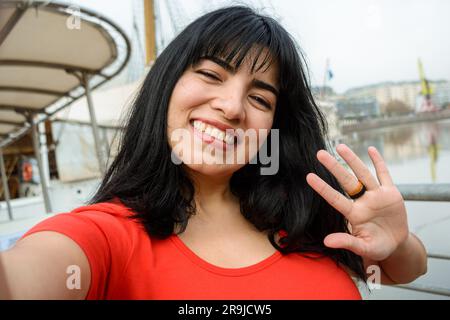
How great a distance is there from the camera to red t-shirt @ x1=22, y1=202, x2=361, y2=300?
0.80 meters

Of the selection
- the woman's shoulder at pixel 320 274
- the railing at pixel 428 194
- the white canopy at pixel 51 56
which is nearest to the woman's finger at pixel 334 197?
the woman's shoulder at pixel 320 274

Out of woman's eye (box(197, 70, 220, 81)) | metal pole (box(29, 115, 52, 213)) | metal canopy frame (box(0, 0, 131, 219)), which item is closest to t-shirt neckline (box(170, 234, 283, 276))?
woman's eye (box(197, 70, 220, 81))

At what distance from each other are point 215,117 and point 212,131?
44mm

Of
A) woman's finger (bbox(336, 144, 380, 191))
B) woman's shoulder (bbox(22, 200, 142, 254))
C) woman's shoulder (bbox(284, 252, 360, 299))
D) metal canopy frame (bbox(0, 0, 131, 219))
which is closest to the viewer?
woman's shoulder (bbox(22, 200, 142, 254))

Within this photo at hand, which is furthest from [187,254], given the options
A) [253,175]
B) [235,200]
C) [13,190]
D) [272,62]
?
[13,190]

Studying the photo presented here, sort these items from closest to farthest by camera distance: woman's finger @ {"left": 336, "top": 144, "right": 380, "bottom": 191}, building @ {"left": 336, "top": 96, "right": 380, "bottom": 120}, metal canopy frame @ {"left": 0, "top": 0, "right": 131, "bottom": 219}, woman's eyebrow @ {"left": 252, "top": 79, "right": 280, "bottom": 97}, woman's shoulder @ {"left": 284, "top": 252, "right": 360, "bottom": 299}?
woman's finger @ {"left": 336, "top": 144, "right": 380, "bottom": 191}
woman's shoulder @ {"left": 284, "top": 252, "right": 360, "bottom": 299}
woman's eyebrow @ {"left": 252, "top": 79, "right": 280, "bottom": 97}
metal canopy frame @ {"left": 0, "top": 0, "right": 131, "bottom": 219}
building @ {"left": 336, "top": 96, "right": 380, "bottom": 120}

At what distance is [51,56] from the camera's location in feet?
12.1

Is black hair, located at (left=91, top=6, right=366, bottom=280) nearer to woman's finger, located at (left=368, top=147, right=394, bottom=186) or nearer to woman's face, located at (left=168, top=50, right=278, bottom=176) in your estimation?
woman's face, located at (left=168, top=50, right=278, bottom=176)

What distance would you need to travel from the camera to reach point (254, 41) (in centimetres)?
110

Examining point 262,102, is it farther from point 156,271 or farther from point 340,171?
point 156,271

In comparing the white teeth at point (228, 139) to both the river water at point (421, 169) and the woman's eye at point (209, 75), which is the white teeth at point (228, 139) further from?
the river water at point (421, 169)

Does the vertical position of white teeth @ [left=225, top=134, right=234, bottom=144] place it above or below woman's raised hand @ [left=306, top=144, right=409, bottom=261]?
above
